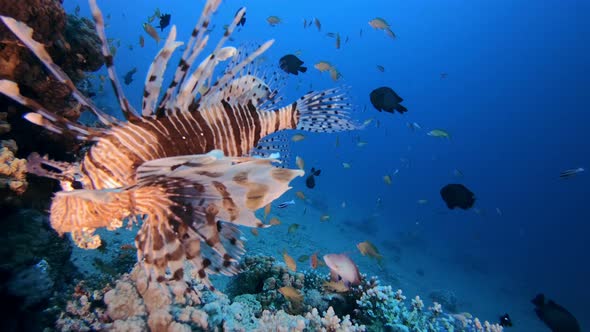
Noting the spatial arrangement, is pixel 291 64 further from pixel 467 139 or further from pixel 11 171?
pixel 467 139

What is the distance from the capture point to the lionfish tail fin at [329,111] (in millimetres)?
3573

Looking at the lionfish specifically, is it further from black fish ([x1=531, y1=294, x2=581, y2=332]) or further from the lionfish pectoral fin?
black fish ([x1=531, y1=294, x2=581, y2=332])

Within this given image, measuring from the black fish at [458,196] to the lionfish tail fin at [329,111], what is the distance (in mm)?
2483

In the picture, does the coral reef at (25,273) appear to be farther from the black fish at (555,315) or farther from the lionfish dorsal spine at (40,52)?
the black fish at (555,315)

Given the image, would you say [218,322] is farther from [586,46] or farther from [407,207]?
[586,46]

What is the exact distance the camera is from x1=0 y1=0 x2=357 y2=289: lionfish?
1516 mm

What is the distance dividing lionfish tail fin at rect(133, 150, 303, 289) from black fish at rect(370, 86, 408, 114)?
412cm

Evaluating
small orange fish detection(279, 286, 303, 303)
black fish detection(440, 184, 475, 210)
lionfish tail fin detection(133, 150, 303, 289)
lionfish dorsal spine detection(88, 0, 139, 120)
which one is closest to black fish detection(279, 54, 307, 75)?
black fish detection(440, 184, 475, 210)

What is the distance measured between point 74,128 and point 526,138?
245 ft

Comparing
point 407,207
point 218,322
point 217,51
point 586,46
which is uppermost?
point 586,46

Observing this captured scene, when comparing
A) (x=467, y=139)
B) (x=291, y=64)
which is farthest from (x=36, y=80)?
(x=467, y=139)

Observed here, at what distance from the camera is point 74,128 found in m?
1.75

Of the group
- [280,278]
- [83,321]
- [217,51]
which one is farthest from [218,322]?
[217,51]

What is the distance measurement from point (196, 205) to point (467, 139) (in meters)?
79.3
